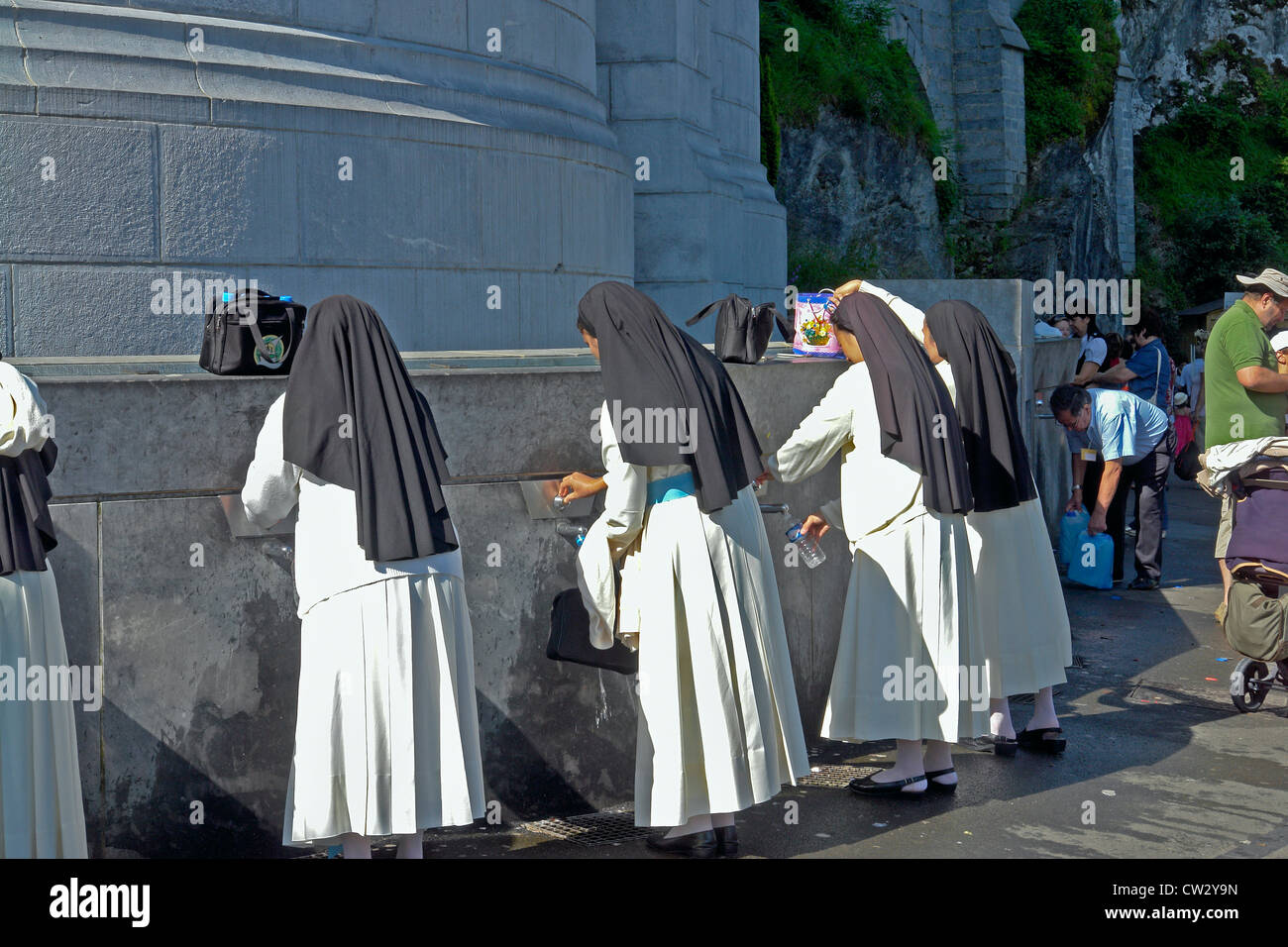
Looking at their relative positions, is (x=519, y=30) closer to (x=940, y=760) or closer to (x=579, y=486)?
(x=579, y=486)

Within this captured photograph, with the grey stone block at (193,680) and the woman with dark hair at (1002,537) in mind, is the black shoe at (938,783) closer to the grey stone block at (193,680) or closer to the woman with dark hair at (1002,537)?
the woman with dark hair at (1002,537)

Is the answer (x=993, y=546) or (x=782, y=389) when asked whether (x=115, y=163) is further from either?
(x=993, y=546)

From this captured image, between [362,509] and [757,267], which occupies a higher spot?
[757,267]

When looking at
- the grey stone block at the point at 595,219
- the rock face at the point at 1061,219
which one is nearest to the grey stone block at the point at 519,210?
the grey stone block at the point at 595,219

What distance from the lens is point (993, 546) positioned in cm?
666

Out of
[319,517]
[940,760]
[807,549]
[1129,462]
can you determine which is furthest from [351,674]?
[1129,462]

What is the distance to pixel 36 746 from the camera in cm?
413

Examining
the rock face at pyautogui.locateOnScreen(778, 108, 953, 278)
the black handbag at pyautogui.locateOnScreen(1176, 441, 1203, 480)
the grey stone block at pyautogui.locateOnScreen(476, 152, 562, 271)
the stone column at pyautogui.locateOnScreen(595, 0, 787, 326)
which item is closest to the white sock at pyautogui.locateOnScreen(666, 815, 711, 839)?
the grey stone block at pyautogui.locateOnScreen(476, 152, 562, 271)

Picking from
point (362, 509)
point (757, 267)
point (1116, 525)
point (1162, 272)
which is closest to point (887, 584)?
point (362, 509)

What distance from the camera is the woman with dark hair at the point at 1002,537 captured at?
6.50 meters

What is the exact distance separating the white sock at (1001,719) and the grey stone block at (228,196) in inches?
190

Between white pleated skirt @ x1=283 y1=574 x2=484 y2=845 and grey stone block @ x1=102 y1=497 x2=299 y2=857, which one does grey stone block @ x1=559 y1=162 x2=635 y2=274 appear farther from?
white pleated skirt @ x1=283 y1=574 x2=484 y2=845

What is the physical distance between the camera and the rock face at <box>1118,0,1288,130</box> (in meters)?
48.7

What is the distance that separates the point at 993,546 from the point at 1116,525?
4.91 metres
